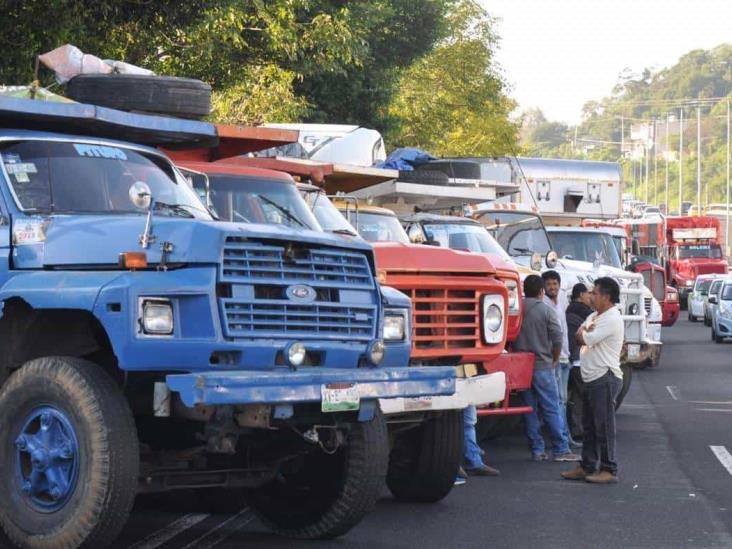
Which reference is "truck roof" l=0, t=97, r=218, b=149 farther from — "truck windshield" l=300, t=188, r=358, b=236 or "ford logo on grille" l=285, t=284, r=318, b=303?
"ford logo on grille" l=285, t=284, r=318, b=303

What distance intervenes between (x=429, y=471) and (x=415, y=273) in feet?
5.14

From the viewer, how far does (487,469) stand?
14305 millimetres

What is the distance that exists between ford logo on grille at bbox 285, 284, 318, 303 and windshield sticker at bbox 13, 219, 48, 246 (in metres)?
1.50

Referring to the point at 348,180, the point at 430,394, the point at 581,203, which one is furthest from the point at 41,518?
the point at 581,203

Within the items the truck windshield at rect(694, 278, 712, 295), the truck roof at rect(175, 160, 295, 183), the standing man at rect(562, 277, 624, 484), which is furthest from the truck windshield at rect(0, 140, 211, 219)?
the truck windshield at rect(694, 278, 712, 295)

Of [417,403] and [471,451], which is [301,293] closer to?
[417,403]

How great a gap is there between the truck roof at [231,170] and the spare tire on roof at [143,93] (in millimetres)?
492

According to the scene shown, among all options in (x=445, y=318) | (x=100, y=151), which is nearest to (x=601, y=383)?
(x=445, y=318)

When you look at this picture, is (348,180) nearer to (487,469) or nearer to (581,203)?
(487,469)

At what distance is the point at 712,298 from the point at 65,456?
32107 millimetres

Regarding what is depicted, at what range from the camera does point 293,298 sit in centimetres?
938

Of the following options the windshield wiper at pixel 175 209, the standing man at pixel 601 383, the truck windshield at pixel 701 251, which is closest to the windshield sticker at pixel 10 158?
the windshield wiper at pixel 175 209

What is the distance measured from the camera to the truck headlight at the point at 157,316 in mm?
8844

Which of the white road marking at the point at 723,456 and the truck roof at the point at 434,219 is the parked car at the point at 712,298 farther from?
the white road marking at the point at 723,456
